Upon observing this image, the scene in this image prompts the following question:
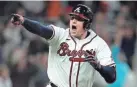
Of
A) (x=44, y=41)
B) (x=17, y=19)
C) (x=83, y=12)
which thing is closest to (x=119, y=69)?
(x=44, y=41)

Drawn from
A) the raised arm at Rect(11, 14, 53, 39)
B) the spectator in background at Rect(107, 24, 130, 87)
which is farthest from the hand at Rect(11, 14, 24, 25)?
the spectator in background at Rect(107, 24, 130, 87)

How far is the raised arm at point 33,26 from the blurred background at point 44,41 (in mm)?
3000

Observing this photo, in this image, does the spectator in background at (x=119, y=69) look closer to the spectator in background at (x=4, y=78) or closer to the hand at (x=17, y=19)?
the spectator in background at (x=4, y=78)

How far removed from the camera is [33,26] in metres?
8.15

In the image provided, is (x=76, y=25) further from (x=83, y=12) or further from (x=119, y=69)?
(x=119, y=69)

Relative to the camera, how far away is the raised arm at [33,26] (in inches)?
316

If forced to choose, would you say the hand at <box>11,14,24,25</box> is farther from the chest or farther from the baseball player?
the chest

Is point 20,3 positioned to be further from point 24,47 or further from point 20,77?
point 20,77

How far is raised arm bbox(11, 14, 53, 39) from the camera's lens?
8016mm

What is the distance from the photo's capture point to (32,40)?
13.1m

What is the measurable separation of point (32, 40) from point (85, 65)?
15.4ft

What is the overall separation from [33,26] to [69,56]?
2.21 ft

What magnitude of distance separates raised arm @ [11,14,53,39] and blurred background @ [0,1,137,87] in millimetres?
3000

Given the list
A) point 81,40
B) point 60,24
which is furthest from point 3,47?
point 81,40
